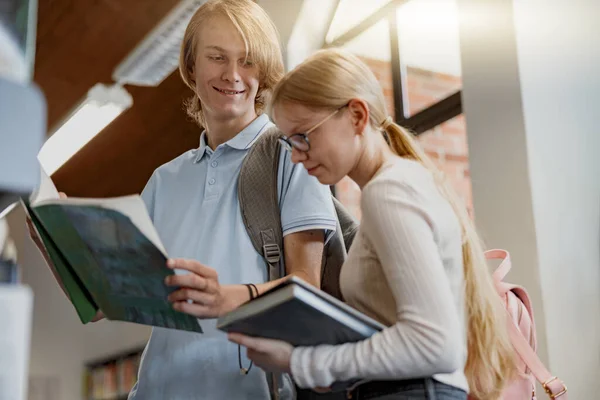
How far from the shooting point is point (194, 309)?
106 cm

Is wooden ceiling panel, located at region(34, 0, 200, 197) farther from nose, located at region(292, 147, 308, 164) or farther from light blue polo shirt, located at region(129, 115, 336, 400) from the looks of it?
nose, located at region(292, 147, 308, 164)

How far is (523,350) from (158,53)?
3094 mm

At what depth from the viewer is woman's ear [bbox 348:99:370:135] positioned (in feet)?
3.77

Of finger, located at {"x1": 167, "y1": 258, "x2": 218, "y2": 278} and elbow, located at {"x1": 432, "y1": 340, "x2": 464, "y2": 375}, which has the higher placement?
finger, located at {"x1": 167, "y1": 258, "x2": 218, "y2": 278}

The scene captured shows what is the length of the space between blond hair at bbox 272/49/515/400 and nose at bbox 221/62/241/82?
0.27 m

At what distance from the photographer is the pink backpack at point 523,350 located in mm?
1551

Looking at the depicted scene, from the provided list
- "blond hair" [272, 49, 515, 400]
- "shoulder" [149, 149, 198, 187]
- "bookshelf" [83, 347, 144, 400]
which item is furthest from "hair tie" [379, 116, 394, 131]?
"bookshelf" [83, 347, 144, 400]

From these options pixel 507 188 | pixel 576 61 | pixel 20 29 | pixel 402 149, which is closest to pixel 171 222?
pixel 402 149

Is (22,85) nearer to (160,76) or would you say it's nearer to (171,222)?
(171,222)

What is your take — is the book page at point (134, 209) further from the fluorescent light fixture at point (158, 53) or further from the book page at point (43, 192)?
the fluorescent light fixture at point (158, 53)

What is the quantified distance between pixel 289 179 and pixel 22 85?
2.80 ft

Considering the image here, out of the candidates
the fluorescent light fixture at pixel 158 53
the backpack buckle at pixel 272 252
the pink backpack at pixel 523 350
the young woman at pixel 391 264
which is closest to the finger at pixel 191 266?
the young woman at pixel 391 264

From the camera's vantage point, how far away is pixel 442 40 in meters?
3.79

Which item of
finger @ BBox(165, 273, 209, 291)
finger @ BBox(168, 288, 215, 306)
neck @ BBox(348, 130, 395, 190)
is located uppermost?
neck @ BBox(348, 130, 395, 190)
